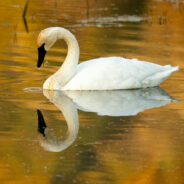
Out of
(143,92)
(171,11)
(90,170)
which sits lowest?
(171,11)

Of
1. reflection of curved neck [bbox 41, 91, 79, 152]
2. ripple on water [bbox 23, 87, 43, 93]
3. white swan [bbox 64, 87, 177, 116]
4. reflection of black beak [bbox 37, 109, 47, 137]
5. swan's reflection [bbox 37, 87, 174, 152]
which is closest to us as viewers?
reflection of curved neck [bbox 41, 91, 79, 152]

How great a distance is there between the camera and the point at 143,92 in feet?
37.8

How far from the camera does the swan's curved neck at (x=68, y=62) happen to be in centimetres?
1141

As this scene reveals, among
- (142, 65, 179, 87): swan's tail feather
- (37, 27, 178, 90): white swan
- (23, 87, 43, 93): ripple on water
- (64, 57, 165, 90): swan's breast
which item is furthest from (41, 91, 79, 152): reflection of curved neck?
(142, 65, 179, 87): swan's tail feather

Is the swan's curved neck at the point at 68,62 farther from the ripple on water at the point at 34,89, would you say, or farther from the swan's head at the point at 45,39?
the ripple on water at the point at 34,89

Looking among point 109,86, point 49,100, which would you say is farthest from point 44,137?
point 109,86

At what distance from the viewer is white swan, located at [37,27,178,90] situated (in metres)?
11.2

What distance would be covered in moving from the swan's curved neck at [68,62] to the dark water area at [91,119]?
14.3 inches

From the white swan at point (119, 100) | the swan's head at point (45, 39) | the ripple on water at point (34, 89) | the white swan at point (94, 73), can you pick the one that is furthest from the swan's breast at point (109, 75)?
the swan's head at point (45, 39)

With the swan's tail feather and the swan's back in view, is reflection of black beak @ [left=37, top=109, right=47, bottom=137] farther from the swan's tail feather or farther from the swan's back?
the swan's tail feather

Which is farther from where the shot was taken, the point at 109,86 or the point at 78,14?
the point at 78,14

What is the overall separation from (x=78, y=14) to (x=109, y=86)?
28.6 ft

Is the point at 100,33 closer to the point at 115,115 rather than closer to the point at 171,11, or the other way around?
the point at 171,11

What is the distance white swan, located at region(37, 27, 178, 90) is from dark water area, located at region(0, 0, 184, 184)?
0.67ft
